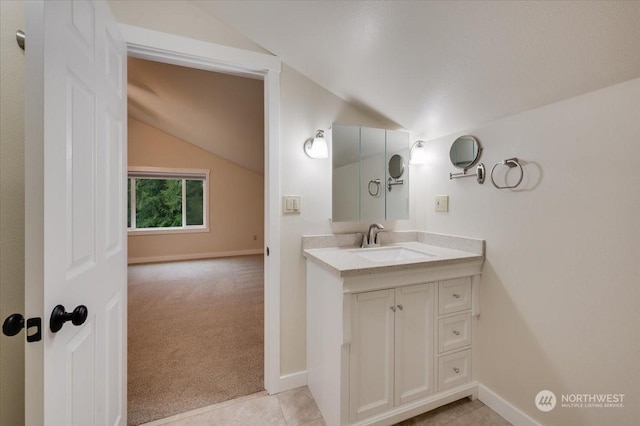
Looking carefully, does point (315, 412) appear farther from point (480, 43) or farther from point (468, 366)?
point (480, 43)

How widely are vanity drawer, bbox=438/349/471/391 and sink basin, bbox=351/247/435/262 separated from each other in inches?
24.0

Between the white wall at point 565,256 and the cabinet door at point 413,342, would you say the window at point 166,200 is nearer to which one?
the cabinet door at point 413,342

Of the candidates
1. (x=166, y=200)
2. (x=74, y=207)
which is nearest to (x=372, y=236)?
(x=74, y=207)

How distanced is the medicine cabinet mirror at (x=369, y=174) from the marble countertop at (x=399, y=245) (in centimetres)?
19

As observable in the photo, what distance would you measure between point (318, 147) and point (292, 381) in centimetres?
154

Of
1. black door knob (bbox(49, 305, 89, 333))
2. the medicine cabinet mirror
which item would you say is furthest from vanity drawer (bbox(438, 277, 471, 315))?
black door knob (bbox(49, 305, 89, 333))

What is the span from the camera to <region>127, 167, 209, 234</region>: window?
16.3 ft

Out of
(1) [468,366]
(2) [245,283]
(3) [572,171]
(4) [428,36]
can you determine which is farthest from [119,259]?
(2) [245,283]

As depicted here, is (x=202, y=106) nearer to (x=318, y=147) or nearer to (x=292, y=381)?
(x=318, y=147)

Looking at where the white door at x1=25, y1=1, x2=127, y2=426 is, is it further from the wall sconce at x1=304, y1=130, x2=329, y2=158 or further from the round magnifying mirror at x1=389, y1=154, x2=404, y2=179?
the round magnifying mirror at x1=389, y1=154, x2=404, y2=179

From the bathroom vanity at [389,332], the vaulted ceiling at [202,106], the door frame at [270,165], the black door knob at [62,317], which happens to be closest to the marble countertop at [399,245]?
the bathroom vanity at [389,332]

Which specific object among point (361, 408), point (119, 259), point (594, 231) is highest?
point (594, 231)

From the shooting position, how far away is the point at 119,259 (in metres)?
1.18

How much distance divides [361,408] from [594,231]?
4.41ft
